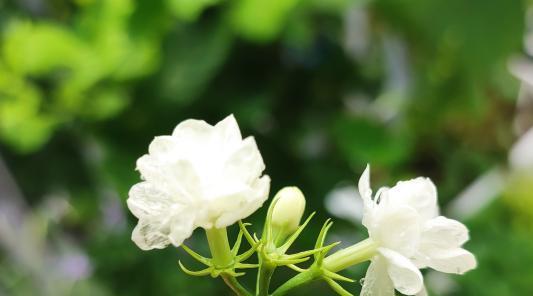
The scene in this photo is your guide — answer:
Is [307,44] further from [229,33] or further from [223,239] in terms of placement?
[223,239]

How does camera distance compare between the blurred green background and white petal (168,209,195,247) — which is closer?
white petal (168,209,195,247)

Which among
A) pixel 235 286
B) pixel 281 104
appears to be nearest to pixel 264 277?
pixel 235 286

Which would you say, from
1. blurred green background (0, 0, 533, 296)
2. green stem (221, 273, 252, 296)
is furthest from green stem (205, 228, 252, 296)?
blurred green background (0, 0, 533, 296)

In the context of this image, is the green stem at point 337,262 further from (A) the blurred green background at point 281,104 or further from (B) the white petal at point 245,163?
(A) the blurred green background at point 281,104

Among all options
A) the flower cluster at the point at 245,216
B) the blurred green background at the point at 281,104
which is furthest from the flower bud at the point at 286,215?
the blurred green background at the point at 281,104

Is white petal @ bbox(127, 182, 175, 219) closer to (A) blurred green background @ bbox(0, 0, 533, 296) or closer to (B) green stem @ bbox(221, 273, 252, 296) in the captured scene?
(B) green stem @ bbox(221, 273, 252, 296)
